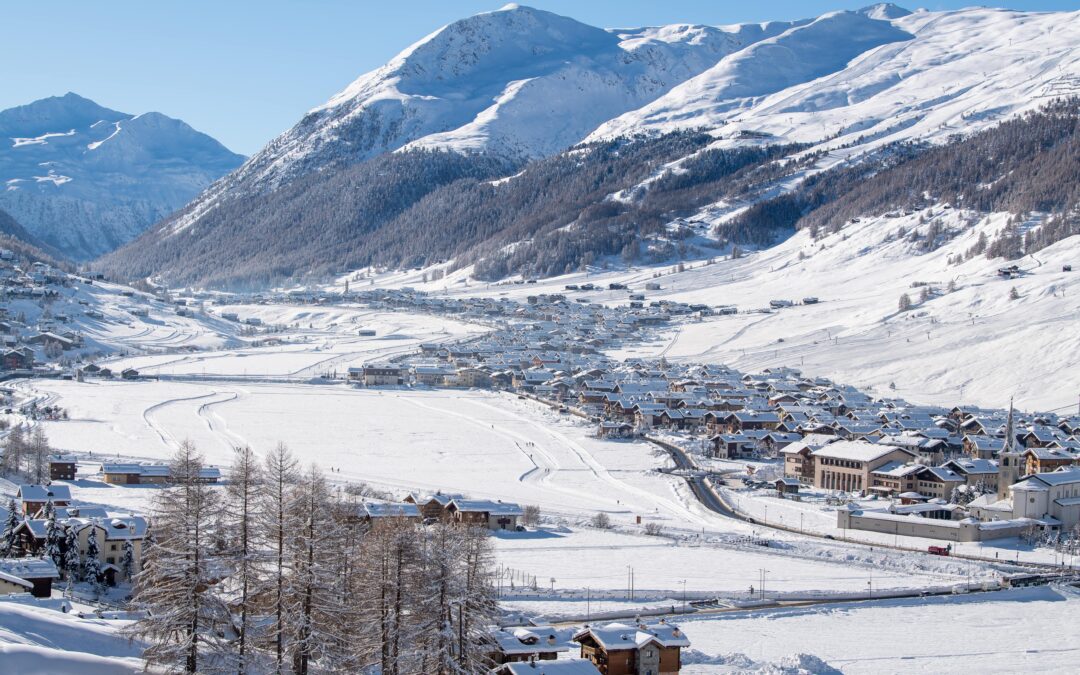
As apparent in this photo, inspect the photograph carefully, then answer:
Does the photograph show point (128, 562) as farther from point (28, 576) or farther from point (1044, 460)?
point (1044, 460)

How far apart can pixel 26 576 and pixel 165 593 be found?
850 cm

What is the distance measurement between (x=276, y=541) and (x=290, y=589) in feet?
2.35

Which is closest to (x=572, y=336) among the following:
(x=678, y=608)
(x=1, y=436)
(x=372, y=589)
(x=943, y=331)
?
(x=943, y=331)

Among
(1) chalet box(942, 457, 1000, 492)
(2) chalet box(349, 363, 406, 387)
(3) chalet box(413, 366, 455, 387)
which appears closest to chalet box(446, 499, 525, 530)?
(1) chalet box(942, 457, 1000, 492)

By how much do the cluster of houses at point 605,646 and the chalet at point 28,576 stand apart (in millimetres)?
8356

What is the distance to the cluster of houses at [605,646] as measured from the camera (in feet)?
70.3

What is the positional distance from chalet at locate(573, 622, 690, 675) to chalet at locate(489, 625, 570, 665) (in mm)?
638

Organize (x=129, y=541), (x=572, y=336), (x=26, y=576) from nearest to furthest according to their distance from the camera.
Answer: (x=26, y=576), (x=129, y=541), (x=572, y=336)

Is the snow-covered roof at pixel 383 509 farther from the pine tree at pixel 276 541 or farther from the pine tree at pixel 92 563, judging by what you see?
the pine tree at pixel 276 541

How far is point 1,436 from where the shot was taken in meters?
52.3

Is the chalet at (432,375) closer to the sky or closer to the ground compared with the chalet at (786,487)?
closer to the sky

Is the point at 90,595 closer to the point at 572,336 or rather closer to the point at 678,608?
the point at 678,608

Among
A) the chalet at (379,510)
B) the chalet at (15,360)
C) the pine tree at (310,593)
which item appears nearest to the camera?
the pine tree at (310,593)

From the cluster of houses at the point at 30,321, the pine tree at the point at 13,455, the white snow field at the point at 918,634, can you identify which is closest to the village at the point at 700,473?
the pine tree at the point at 13,455
